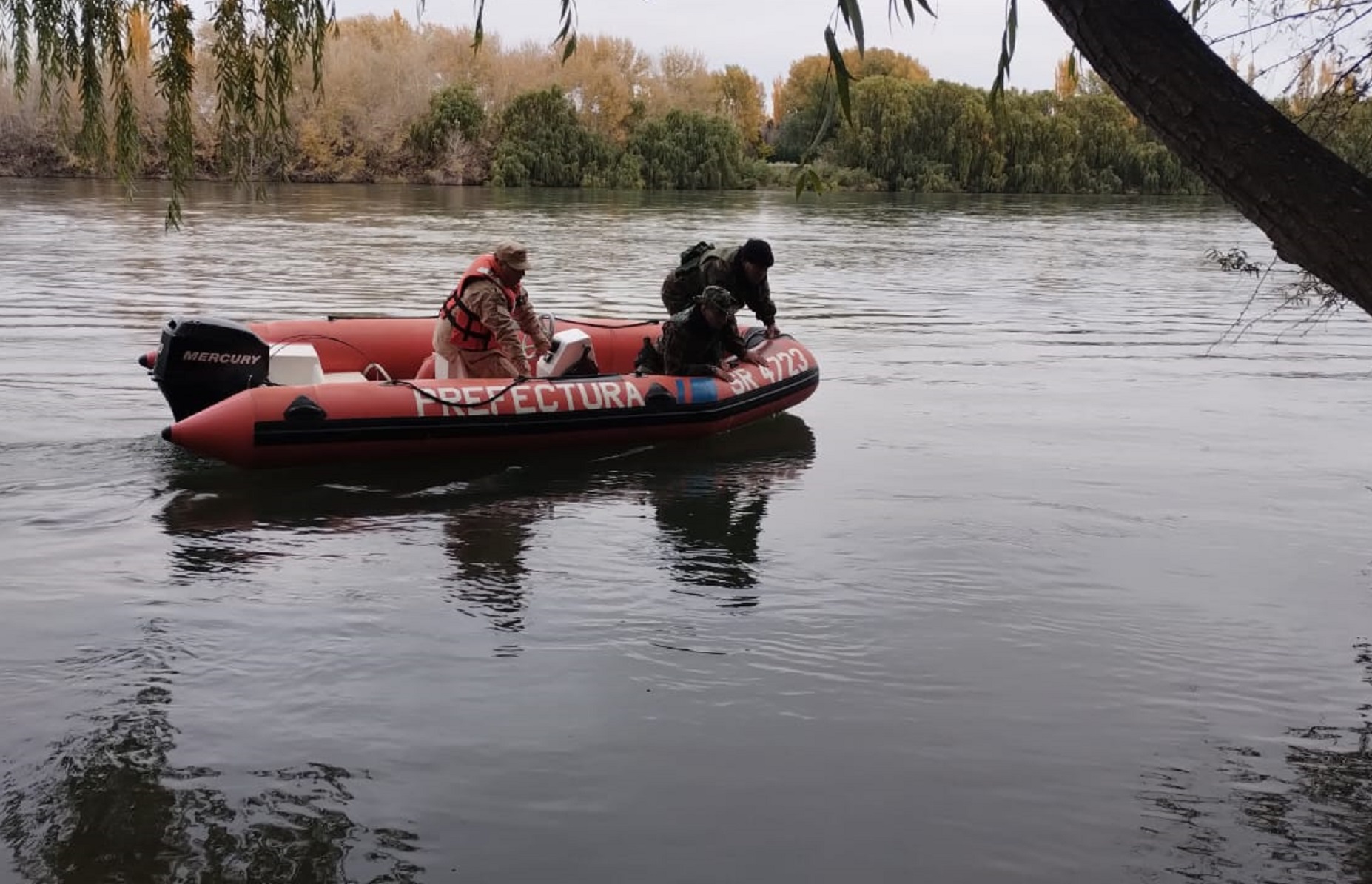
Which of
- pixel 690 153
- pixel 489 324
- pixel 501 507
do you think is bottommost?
pixel 501 507

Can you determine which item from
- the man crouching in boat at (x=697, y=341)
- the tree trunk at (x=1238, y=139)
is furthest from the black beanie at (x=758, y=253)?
the tree trunk at (x=1238, y=139)

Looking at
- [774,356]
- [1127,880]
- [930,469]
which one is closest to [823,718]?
[1127,880]

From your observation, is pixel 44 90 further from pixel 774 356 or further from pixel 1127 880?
pixel 774 356

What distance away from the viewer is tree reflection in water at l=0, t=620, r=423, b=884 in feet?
11.7

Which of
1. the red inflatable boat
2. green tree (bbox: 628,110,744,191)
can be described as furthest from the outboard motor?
green tree (bbox: 628,110,744,191)

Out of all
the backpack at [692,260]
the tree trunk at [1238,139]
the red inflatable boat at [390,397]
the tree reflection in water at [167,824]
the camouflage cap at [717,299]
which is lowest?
the tree reflection in water at [167,824]

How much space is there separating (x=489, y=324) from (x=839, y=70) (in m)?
5.71

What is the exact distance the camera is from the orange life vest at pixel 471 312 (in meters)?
7.98

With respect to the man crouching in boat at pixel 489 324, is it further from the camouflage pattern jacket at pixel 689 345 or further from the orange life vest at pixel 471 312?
the camouflage pattern jacket at pixel 689 345

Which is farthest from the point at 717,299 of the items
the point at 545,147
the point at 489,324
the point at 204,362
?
the point at 545,147

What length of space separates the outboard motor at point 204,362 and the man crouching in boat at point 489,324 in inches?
44.2

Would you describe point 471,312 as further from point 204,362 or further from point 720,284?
point 720,284

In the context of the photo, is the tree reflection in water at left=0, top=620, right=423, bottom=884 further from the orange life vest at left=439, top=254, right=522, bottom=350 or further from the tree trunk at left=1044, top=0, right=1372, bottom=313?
A: the orange life vest at left=439, top=254, right=522, bottom=350

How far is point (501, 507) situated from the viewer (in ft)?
23.8
